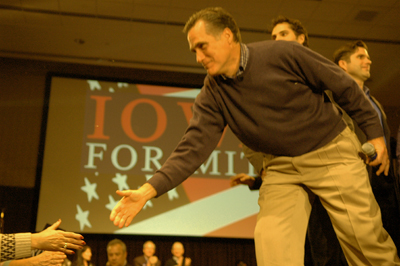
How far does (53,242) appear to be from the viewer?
→ 188cm

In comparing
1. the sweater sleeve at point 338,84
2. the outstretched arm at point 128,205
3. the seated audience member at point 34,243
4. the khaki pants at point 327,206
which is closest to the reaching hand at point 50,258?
the seated audience member at point 34,243

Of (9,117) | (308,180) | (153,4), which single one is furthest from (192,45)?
(9,117)

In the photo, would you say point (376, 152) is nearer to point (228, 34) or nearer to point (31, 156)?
point (228, 34)

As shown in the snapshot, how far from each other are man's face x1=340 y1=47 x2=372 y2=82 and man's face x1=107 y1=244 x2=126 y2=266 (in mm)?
3386

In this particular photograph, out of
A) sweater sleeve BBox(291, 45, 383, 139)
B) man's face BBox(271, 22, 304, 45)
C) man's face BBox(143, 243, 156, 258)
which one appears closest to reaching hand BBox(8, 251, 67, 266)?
sweater sleeve BBox(291, 45, 383, 139)

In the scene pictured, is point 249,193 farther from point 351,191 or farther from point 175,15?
point 351,191

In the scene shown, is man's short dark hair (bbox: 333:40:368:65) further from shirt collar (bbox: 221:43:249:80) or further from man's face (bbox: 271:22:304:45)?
shirt collar (bbox: 221:43:249:80)

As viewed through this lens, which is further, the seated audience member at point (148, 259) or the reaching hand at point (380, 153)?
the seated audience member at point (148, 259)

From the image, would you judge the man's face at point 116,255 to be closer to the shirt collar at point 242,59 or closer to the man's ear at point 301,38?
the man's ear at point 301,38

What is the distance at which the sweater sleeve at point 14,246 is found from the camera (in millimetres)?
1821

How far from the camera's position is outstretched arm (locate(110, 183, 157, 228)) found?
136cm

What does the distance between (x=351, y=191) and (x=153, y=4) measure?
4161 mm

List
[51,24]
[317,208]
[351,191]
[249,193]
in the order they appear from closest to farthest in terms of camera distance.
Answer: [351,191] → [317,208] → [51,24] → [249,193]

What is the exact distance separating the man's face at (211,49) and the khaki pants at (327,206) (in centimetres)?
46
